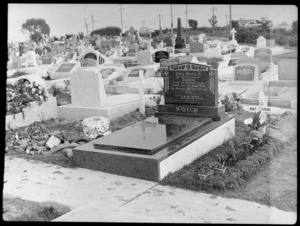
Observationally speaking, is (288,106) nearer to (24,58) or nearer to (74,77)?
(74,77)

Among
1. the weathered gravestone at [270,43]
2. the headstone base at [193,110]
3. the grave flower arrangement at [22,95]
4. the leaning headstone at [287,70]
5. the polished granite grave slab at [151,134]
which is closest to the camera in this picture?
the polished granite grave slab at [151,134]

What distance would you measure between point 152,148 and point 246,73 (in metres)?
7.13

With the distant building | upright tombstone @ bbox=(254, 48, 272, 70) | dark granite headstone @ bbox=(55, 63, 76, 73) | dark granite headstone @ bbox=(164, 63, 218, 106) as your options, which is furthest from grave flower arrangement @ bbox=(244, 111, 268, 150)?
the distant building

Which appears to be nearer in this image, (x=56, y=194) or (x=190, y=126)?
(x=56, y=194)

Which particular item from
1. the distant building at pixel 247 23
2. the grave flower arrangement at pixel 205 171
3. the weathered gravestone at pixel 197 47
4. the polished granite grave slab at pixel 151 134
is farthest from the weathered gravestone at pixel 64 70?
the distant building at pixel 247 23

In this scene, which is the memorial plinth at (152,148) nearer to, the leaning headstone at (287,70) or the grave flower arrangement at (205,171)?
the grave flower arrangement at (205,171)

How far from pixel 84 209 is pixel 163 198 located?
1.19 metres

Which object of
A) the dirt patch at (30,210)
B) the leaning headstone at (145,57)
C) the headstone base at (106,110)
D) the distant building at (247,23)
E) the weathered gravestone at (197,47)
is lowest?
the dirt patch at (30,210)

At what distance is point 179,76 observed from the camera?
770 cm

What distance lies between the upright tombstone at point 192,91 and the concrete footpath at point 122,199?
8.04 ft

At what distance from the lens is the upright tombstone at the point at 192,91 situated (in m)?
7.50

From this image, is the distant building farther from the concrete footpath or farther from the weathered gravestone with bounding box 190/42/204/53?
the concrete footpath

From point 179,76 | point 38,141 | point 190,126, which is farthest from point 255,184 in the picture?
point 38,141

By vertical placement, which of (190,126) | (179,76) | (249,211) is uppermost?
(179,76)
